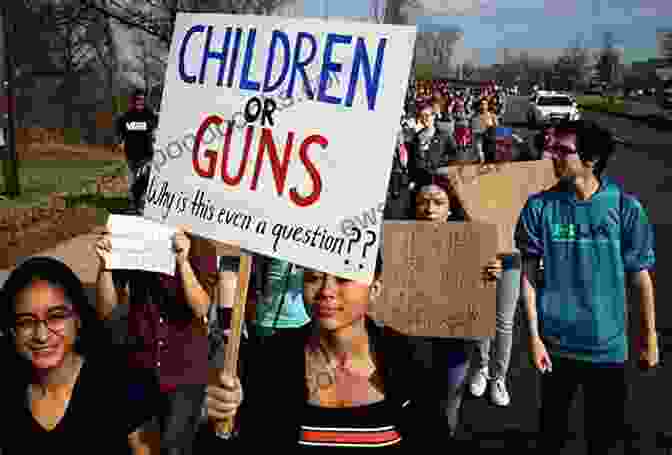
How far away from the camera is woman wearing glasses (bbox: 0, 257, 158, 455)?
7.30 ft

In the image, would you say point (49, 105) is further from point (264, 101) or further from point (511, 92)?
point (511, 92)

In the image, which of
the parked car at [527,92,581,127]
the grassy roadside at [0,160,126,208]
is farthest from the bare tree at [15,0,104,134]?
the parked car at [527,92,581,127]

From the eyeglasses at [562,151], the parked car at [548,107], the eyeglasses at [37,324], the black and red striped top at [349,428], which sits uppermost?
the parked car at [548,107]

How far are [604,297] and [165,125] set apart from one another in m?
1.89

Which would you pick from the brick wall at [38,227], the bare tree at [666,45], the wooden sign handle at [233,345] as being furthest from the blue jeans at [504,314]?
the bare tree at [666,45]

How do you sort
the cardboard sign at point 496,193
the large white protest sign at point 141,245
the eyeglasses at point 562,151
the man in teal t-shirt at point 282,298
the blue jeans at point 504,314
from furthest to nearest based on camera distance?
1. the blue jeans at point 504,314
2. the cardboard sign at point 496,193
3. the man in teal t-shirt at point 282,298
4. the eyeglasses at point 562,151
5. the large white protest sign at point 141,245

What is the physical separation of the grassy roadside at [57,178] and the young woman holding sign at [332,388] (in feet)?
32.8

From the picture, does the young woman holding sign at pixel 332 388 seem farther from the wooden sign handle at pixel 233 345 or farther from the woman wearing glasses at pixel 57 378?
the woman wearing glasses at pixel 57 378

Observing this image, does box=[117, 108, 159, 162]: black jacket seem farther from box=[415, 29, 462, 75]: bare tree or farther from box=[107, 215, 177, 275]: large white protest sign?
box=[415, 29, 462, 75]: bare tree

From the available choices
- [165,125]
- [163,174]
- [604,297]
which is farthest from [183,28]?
[604,297]

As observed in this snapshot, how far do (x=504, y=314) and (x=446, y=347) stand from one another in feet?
3.09

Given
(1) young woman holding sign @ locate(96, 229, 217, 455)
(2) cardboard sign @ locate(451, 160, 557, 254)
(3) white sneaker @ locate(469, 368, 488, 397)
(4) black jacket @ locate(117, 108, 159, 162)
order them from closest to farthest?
(1) young woman holding sign @ locate(96, 229, 217, 455) → (2) cardboard sign @ locate(451, 160, 557, 254) → (3) white sneaker @ locate(469, 368, 488, 397) → (4) black jacket @ locate(117, 108, 159, 162)

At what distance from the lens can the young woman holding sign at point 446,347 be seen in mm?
3881

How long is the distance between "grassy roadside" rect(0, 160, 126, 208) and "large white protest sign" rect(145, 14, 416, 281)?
9.59 m
